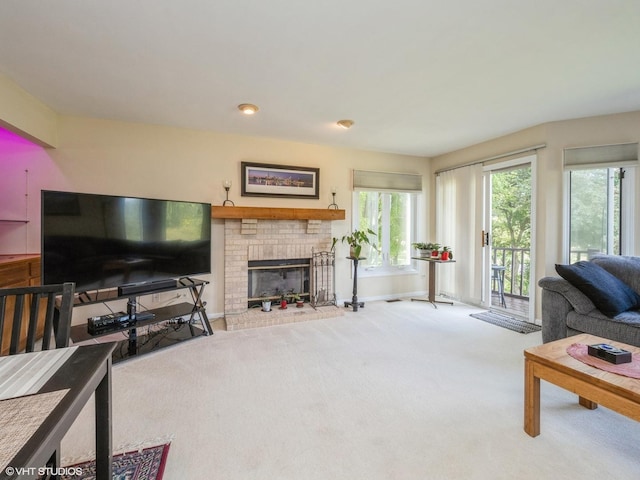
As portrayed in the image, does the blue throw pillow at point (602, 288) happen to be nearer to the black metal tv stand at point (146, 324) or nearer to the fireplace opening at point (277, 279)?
the fireplace opening at point (277, 279)

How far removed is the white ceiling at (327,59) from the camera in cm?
165

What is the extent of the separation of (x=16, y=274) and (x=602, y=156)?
5.85m

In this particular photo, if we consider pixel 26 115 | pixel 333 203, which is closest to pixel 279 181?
pixel 333 203

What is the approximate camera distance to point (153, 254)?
288 cm

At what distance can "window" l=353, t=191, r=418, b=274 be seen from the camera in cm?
465

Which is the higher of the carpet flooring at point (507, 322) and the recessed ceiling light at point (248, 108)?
the recessed ceiling light at point (248, 108)

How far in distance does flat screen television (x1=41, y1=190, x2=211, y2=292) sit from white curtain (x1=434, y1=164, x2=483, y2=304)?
11.8 ft

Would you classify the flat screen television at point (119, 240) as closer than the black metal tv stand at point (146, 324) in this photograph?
Yes

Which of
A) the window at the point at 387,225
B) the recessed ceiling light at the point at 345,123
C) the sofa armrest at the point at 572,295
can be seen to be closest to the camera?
the sofa armrest at the point at 572,295

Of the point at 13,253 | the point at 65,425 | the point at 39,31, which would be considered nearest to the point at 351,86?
the point at 39,31

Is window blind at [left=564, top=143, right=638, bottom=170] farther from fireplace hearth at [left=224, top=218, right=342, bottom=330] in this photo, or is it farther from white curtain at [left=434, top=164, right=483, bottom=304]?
fireplace hearth at [left=224, top=218, right=342, bottom=330]

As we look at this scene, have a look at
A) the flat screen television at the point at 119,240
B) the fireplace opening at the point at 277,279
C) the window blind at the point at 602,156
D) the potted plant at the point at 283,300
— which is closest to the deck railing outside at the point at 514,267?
the window blind at the point at 602,156

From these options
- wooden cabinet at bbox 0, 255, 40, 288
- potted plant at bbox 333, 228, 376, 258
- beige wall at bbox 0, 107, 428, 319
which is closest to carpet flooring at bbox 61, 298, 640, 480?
wooden cabinet at bbox 0, 255, 40, 288

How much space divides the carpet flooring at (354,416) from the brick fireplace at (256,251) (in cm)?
67
